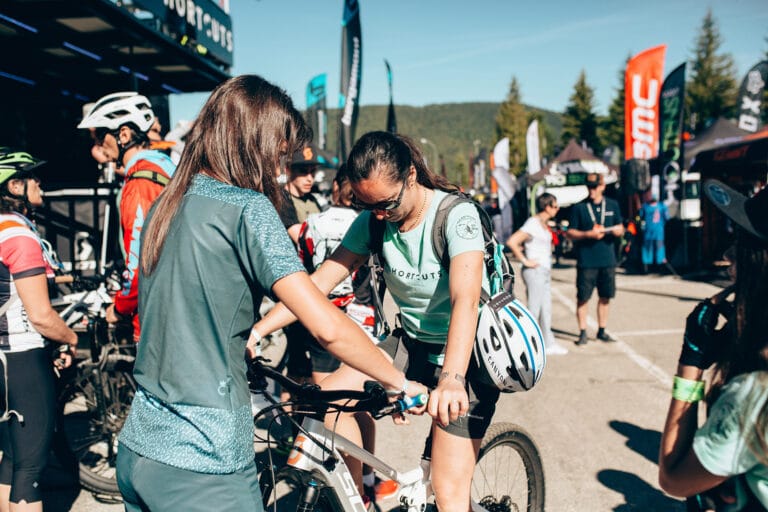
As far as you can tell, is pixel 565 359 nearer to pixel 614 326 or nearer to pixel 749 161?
pixel 614 326

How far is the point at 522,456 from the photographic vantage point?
309 cm

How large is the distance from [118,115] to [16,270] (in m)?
1.20

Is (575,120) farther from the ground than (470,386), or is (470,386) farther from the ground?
(575,120)

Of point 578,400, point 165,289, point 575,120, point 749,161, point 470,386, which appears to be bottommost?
point 578,400

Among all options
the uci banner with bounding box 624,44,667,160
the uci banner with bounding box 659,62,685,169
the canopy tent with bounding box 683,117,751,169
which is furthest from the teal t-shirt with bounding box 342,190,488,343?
the canopy tent with bounding box 683,117,751,169

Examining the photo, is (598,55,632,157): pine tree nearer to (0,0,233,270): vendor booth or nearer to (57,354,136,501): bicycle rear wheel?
(0,0,233,270): vendor booth

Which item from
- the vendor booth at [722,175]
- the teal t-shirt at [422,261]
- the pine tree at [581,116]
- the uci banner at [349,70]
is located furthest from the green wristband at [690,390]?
the pine tree at [581,116]

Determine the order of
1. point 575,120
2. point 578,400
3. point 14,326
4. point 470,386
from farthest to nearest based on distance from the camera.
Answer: point 575,120, point 578,400, point 14,326, point 470,386

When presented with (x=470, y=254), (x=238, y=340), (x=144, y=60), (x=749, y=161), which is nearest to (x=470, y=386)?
(x=470, y=254)

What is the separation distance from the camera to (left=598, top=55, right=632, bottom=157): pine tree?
194 ft

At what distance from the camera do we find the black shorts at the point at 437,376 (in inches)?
97.5

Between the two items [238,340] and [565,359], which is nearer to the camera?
[238,340]

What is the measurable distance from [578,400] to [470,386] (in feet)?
11.8

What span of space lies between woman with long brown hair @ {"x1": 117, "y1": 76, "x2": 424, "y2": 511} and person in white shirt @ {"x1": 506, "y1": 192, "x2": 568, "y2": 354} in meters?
5.95
